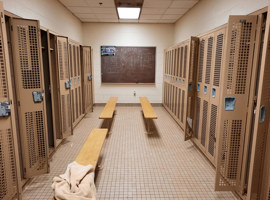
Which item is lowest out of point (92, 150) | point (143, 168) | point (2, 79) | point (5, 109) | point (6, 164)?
point (143, 168)

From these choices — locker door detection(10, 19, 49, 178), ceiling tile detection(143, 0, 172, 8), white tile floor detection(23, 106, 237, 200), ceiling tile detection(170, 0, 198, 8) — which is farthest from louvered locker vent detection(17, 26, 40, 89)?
ceiling tile detection(170, 0, 198, 8)

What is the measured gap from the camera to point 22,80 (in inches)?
87.3

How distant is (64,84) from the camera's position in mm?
3527

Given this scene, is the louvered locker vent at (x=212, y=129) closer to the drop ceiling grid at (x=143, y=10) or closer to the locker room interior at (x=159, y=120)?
the locker room interior at (x=159, y=120)

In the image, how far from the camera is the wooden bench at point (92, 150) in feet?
7.34

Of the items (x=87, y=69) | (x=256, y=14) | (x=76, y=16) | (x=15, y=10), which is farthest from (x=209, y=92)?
(x=76, y=16)

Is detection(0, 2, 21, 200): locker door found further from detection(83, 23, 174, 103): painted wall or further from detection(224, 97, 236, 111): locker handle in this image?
detection(83, 23, 174, 103): painted wall

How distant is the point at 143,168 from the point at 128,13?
4171 mm

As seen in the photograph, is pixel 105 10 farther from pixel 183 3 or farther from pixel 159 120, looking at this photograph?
pixel 159 120

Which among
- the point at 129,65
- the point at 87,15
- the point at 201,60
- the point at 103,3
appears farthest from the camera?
the point at 129,65

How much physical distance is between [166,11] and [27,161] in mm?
4559

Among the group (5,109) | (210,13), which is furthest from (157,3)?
(5,109)

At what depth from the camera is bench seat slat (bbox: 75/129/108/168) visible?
7.35 ft

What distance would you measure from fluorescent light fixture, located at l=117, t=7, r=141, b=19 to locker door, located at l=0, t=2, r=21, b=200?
3626 mm
